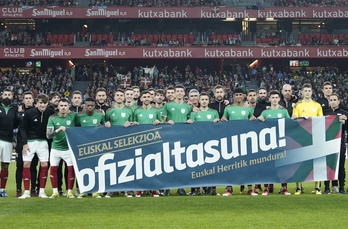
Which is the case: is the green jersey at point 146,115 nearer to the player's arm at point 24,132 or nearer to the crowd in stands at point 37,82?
the player's arm at point 24,132

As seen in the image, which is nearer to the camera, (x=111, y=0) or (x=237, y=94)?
(x=237, y=94)

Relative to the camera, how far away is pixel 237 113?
522 inches

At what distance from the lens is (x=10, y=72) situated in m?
50.6

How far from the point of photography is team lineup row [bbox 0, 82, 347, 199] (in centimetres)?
1298

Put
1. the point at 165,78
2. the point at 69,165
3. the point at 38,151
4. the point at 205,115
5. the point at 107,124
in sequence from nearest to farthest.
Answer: the point at 107,124, the point at 69,165, the point at 38,151, the point at 205,115, the point at 165,78

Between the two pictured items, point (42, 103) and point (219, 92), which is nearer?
point (42, 103)

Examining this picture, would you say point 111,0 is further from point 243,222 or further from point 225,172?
point 243,222

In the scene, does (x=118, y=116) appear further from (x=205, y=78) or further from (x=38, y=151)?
(x=205, y=78)

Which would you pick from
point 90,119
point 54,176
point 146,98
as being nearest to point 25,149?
point 54,176

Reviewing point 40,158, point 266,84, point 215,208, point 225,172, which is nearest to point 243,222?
point 215,208

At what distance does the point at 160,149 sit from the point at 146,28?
137 feet

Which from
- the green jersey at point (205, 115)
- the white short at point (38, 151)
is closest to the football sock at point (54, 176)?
the white short at point (38, 151)

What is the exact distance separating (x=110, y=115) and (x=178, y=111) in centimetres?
137

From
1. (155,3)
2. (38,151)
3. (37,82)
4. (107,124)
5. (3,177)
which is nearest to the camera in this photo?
(107,124)
